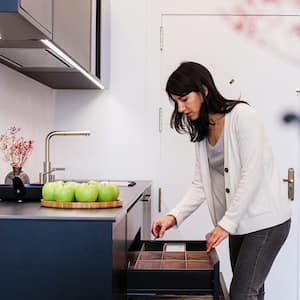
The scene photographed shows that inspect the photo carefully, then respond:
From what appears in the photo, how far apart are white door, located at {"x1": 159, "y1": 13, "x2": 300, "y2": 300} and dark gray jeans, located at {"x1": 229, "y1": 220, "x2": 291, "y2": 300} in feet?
4.60

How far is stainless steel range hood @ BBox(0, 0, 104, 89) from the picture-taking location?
151 cm

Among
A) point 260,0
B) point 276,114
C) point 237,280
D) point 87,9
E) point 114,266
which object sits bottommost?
point 237,280

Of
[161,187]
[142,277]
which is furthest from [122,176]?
[142,277]

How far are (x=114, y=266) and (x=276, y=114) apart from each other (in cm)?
206

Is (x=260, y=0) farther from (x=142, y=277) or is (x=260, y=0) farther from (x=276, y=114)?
(x=142, y=277)

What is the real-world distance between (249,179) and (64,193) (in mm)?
609

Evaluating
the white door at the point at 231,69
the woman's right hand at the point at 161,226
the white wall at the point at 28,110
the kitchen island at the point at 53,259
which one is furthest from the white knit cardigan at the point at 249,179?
the white door at the point at 231,69

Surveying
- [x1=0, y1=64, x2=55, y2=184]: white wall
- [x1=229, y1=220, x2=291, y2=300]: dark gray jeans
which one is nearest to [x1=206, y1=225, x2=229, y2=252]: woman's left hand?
[x1=229, y1=220, x2=291, y2=300]: dark gray jeans

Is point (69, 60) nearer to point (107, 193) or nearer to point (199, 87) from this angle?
point (199, 87)

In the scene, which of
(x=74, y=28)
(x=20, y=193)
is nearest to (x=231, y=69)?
(x=74, y=28)

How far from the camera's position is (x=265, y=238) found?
172 cm

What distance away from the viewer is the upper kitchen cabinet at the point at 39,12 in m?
A: 1.48

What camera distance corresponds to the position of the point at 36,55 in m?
2.06

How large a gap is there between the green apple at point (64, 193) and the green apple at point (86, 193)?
16 mm
